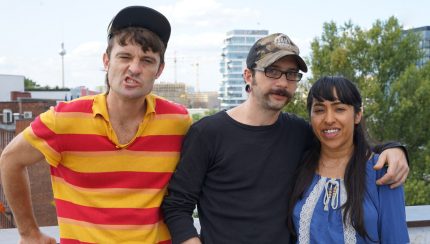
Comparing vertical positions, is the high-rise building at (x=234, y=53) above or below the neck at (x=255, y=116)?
above

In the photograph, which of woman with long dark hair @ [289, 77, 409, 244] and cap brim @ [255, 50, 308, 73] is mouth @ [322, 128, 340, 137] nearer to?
woman with long dark hair @ [289, 77, 409, 244]

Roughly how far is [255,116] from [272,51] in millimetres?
376

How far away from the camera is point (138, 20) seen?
2.42 metres

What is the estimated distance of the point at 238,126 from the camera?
8.55 ft

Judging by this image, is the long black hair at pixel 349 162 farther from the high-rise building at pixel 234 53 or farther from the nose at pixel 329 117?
the high-rise building at pixel 234 53

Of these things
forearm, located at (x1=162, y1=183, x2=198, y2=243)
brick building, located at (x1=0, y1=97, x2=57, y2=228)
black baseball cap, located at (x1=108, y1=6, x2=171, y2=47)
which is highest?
black baseball cap, located at (x1=108, y1=6, x2=171, y2=47)

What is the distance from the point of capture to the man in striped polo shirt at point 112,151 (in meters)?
2.40

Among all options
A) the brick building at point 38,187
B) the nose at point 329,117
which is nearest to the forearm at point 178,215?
the nose at point 329,117

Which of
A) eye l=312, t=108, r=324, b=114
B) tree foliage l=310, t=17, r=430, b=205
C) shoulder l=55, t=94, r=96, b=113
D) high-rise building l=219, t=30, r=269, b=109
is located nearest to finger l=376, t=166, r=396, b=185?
eye l=312, t=108, r=324, b=114

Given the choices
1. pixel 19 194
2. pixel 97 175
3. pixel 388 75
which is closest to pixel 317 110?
pixel 97 175

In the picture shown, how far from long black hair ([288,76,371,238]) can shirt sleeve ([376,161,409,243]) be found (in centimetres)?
10

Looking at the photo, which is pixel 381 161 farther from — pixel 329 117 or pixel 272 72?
pixel 272 72

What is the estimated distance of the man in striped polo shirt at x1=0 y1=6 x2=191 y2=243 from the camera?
2.40 metres

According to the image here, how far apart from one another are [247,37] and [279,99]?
434 ft
